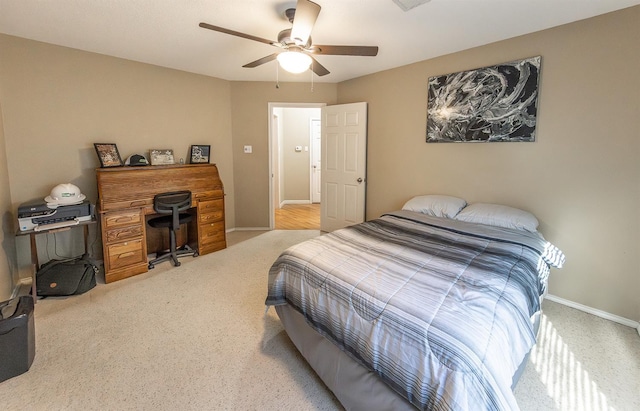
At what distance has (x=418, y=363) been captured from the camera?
1.21m

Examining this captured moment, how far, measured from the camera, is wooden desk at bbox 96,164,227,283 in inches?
120

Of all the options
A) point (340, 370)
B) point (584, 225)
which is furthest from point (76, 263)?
point (584, 225)

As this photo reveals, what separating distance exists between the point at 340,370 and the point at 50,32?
3.72 metres

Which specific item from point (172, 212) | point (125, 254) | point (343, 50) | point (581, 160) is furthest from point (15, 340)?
point (581, 160)

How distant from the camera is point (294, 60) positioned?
2275mm

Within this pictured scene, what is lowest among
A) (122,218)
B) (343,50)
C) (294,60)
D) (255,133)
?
(122,218)

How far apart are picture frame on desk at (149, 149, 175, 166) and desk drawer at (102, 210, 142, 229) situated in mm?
793

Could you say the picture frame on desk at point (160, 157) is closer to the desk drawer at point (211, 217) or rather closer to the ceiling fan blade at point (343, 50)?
the desk drawer at point (211, 217)

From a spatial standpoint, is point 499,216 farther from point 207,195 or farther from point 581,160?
point 207,195

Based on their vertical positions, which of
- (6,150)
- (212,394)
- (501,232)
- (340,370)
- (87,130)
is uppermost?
(87,130)

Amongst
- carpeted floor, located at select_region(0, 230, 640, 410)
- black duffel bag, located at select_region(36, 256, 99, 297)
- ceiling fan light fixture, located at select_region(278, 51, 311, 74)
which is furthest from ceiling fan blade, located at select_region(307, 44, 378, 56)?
black duffel bag, located at select_region(36, 256, 99, 297)

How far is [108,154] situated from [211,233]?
145cm

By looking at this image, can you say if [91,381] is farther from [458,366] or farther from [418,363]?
[458,366]

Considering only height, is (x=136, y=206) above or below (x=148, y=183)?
below
